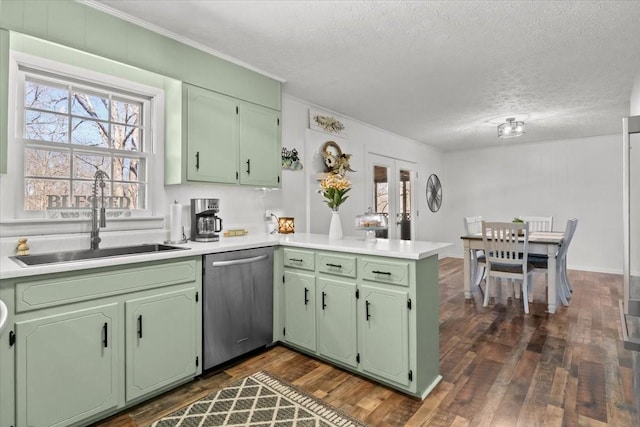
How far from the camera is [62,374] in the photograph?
1691 millimetres

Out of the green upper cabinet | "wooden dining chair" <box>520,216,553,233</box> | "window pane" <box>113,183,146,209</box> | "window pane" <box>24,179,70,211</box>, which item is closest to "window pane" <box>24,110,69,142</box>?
"window pane" <box>24,179,70,211</box>

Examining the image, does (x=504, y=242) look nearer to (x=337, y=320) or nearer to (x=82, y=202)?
(x=337, y=320)

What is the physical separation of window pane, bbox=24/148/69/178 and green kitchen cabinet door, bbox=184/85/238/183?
30.6 inches

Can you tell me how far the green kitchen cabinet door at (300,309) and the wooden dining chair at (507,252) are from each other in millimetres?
2371

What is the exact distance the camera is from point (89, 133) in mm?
2379

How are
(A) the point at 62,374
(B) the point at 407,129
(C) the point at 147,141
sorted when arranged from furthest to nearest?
1. (B) the point at 407,129
2. (C) the point at 147,141
3. (A) the point at 62,374

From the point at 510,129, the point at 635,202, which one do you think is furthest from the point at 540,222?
the point at 635,202

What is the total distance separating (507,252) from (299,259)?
2637 mm

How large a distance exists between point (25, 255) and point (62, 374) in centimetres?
75

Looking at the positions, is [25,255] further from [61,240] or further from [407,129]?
[407,129]

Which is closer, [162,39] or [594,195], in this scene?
[162,39]

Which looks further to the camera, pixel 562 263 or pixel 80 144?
pixel 562 263

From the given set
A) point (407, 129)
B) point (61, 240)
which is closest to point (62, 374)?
point (61, 240)

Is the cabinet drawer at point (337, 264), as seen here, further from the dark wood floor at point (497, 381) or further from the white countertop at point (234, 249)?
the dark wood floor at point (497, 381)
